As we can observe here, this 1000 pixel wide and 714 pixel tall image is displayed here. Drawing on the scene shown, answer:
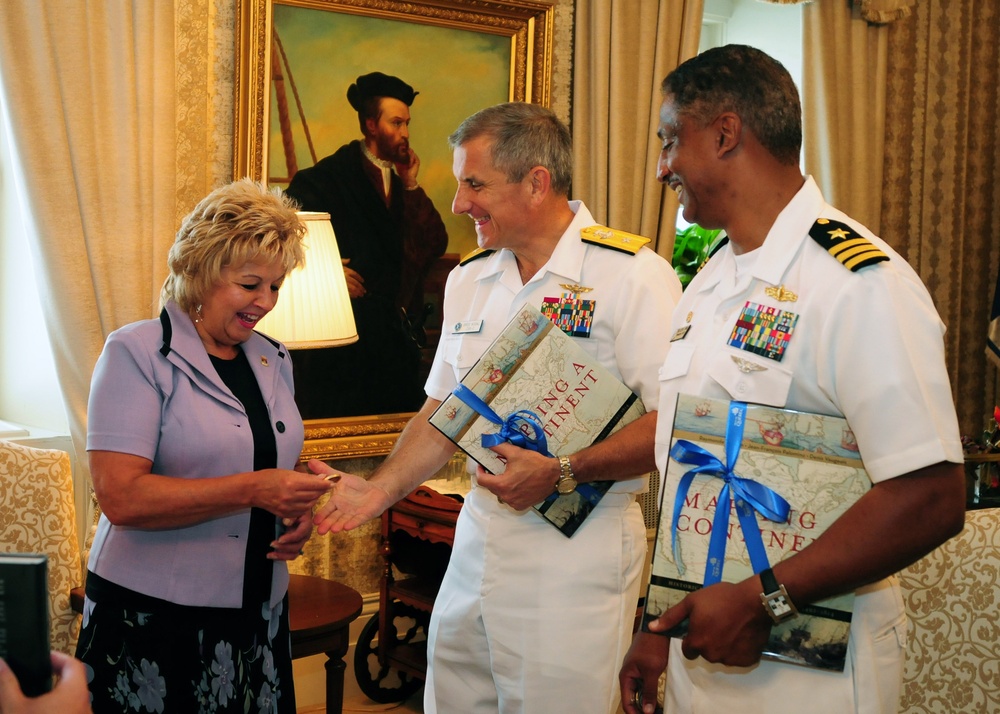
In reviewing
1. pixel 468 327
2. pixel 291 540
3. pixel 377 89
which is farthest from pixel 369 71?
pixel 291 540

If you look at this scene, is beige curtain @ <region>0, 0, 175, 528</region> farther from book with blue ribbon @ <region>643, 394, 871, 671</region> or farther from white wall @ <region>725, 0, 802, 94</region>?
white wall @ <region>725, 0, 802, 94</region>

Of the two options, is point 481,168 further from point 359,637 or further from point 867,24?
point 867,24

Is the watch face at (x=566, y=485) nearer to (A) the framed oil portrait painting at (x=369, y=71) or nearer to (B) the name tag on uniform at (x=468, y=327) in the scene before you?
(B) the name tag on uniform at (x=468, y=327)

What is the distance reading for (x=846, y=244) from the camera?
1396 millimetres

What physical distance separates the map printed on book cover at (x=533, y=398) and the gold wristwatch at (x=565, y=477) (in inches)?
1.2

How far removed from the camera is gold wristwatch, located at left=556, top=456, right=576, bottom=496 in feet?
6.73

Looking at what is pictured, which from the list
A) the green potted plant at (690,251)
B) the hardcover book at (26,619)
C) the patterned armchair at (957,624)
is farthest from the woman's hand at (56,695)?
the green potted plant at (690,251)

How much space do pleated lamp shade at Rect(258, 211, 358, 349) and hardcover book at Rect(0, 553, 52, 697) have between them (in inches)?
80.8

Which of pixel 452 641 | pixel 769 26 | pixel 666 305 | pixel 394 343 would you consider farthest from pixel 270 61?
pixel 769 26

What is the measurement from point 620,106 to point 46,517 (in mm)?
2810

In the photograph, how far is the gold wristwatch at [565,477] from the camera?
2053 millimetres

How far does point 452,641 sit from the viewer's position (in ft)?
7.33

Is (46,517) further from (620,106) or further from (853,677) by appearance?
(620,106)

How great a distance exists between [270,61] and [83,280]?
1028 mm
